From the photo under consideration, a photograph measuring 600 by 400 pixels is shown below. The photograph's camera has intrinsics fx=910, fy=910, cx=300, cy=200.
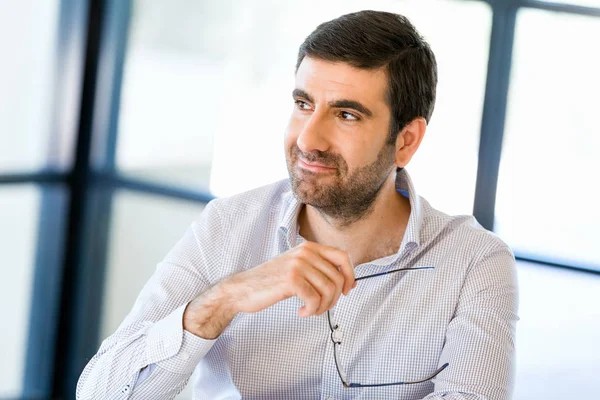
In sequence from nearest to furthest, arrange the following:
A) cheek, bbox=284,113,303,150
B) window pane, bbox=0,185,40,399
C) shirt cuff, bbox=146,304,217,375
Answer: shirt cuff, bbox=146,304,217,375 < cheek, bbox=284,113,303,150 < window pane, bbox=0,185,40,399

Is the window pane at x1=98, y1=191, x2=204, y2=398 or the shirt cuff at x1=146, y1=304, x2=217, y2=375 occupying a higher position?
the shirt cuff at x1=146, y1=304, x2=217, y2=375

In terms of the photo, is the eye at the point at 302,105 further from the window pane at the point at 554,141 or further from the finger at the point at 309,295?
the window pane at the point at 554,141

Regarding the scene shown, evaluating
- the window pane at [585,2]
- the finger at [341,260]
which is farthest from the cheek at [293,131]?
the window pane at [585,2]

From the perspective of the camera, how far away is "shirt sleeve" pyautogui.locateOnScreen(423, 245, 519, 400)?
5.93 feet

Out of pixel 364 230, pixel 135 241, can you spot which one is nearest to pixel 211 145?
pixel 135 241

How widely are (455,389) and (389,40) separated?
776 mm

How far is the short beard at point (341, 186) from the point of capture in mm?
1984

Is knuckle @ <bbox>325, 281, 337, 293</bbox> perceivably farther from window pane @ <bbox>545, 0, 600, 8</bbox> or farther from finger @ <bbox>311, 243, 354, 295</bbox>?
window pane @ <bbox>545, 0, 600, 8</bbox>

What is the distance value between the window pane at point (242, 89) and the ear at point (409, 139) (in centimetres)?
66

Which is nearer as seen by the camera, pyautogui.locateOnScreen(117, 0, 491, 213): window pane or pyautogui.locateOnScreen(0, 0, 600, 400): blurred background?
pyautogui.locateOnScreen(0, 0, 600, 400): blurred background

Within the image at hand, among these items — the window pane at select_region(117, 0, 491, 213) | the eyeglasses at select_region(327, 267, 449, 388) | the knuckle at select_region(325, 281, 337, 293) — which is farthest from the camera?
the window pane at select_region(117, 0, 491, 213)

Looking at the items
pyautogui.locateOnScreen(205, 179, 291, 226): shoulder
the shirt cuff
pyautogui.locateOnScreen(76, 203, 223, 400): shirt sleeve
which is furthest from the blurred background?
the shirt cuff

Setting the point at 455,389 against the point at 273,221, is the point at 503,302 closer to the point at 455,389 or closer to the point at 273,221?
the point at 455,389

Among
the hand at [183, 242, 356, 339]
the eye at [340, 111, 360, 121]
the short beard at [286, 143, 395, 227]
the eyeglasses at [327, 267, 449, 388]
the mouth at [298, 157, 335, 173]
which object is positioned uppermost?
the eye at [340, 111, 360, 121]
